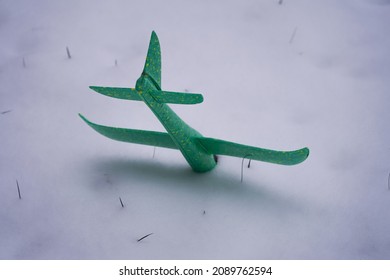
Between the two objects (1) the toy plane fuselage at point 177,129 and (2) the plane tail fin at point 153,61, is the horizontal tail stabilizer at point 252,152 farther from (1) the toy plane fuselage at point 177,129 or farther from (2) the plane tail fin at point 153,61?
(2) the plane tail fin at point 153,61

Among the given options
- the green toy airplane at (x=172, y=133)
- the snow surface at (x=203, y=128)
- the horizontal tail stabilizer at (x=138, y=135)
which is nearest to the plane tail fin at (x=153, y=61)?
the green toy airplane at (x=172, y=133)

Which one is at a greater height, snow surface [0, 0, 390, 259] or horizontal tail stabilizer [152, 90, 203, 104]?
horizontal tail stabilizer [152, 90, 203, 104]

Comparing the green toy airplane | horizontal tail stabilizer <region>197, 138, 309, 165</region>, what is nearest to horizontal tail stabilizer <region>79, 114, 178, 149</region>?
the green toy airplane

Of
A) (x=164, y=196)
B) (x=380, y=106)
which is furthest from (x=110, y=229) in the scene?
(x=380, y=106)

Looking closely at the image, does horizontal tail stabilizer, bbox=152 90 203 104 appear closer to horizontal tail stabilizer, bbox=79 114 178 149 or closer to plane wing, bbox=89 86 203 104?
plane wing, bbox=89 86 203 104

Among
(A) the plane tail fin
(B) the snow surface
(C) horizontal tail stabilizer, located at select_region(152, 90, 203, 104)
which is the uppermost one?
(A) the plane tail fin

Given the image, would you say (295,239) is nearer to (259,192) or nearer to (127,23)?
(259,192)
